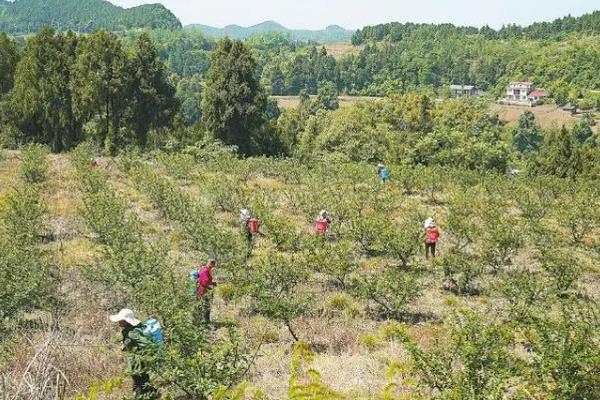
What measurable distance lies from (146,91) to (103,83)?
269 cm

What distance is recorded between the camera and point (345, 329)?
10688 mm

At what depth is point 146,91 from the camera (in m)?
35.1

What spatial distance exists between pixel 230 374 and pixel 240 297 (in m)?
6.05

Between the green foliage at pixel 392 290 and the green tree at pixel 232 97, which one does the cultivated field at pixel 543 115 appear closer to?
the green tree at pixel 232 97

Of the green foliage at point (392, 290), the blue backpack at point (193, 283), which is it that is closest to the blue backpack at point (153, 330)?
the blue backpack at point (193, 283)

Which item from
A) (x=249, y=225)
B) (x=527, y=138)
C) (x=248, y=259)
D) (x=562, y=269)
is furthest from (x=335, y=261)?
(x=527, y=138)

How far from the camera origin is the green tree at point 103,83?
33156 mm

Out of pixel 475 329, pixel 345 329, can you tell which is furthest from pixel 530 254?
pixel 475 329

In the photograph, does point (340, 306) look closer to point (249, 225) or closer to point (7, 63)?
point (249, 225)

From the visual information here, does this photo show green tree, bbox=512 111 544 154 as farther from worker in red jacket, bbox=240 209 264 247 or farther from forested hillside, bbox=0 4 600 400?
worker in red jacket, bbox=240 209 264 247

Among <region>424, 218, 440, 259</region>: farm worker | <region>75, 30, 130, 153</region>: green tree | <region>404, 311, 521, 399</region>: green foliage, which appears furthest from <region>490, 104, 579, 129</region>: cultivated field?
<region>404, 311, 521, 399</region>: green foliage

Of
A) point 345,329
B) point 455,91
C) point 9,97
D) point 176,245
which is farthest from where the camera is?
point 455,91

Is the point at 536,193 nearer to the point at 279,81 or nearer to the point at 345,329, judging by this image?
the point at 345,329

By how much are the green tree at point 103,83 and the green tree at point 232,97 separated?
5189mm
